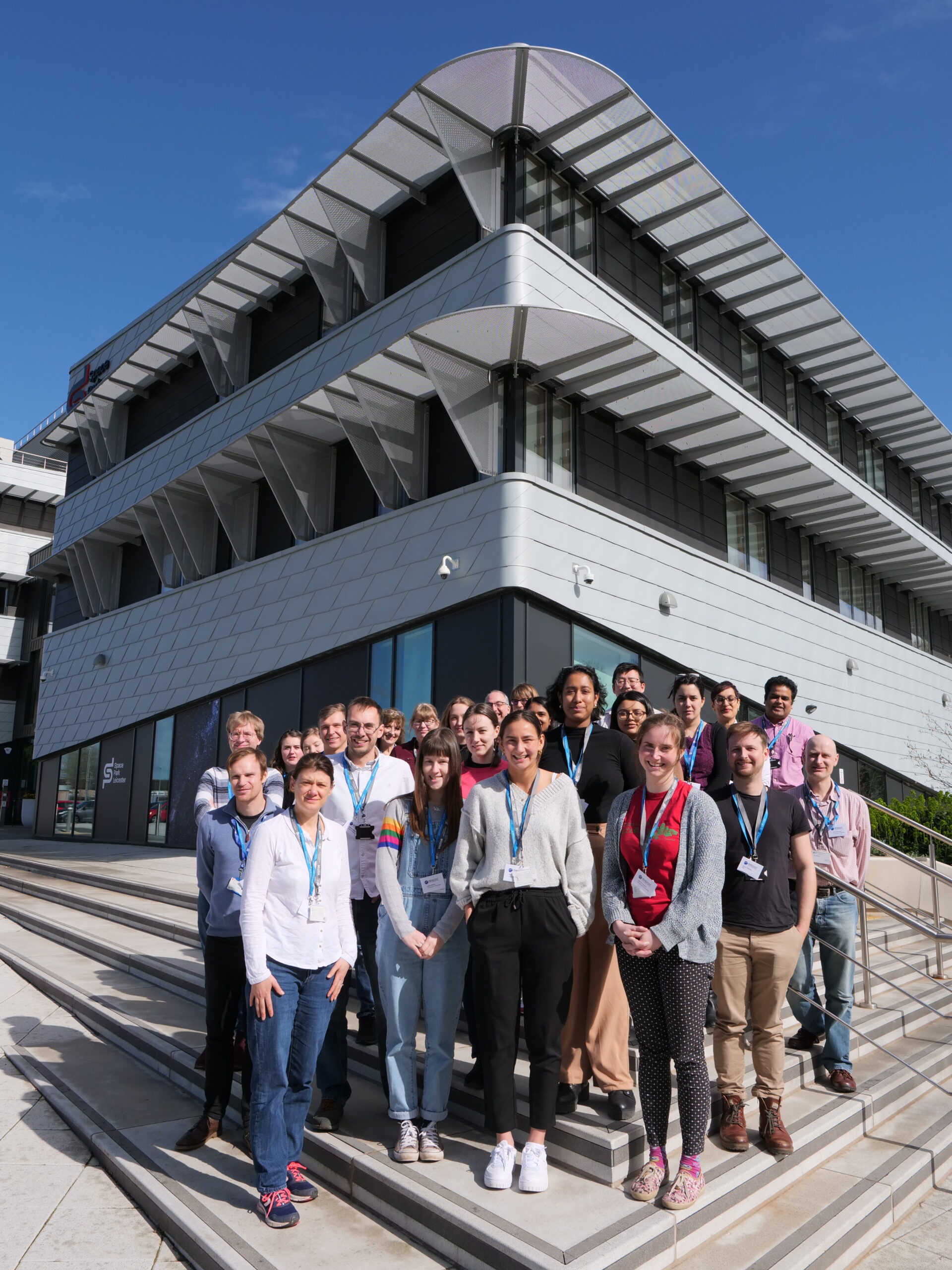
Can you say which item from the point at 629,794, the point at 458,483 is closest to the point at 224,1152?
the point at 629,794

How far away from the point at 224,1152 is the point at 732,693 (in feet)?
14.4

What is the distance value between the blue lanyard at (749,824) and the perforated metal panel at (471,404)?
9.06 meters

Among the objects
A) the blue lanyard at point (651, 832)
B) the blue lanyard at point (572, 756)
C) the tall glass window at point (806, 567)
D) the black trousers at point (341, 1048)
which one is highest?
the tall glass window at point (806, 567)

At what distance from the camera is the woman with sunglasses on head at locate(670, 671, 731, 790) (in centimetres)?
514

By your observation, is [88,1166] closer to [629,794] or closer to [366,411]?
[629,794]

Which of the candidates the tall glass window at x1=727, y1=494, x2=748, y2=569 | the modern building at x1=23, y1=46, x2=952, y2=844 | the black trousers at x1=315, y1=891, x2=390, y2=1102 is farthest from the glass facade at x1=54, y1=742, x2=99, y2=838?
the black trousers at x1=315, y1=891, x2=390, y2=1102

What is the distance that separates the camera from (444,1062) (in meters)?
4.21

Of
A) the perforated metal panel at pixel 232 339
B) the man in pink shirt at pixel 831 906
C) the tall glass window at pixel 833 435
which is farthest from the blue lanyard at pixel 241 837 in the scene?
the tall glass window at pixel 833 435

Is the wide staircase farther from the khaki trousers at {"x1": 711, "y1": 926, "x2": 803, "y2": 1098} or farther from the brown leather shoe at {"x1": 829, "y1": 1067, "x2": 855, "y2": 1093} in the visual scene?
the khaki trousers at {"x1": 711, "y1": 926, "x2": 803, "y2": 1098}

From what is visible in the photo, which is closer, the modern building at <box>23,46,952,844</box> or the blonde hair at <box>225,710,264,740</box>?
the blonde hair at <box>225,710,264,740</box>

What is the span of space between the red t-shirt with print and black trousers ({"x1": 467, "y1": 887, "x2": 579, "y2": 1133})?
0.34 m

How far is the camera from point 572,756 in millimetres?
4805

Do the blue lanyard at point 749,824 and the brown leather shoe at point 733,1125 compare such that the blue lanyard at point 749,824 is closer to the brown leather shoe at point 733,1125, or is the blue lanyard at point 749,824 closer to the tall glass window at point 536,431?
the brown leather shoe at point 733,1125

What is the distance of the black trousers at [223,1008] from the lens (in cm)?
461
